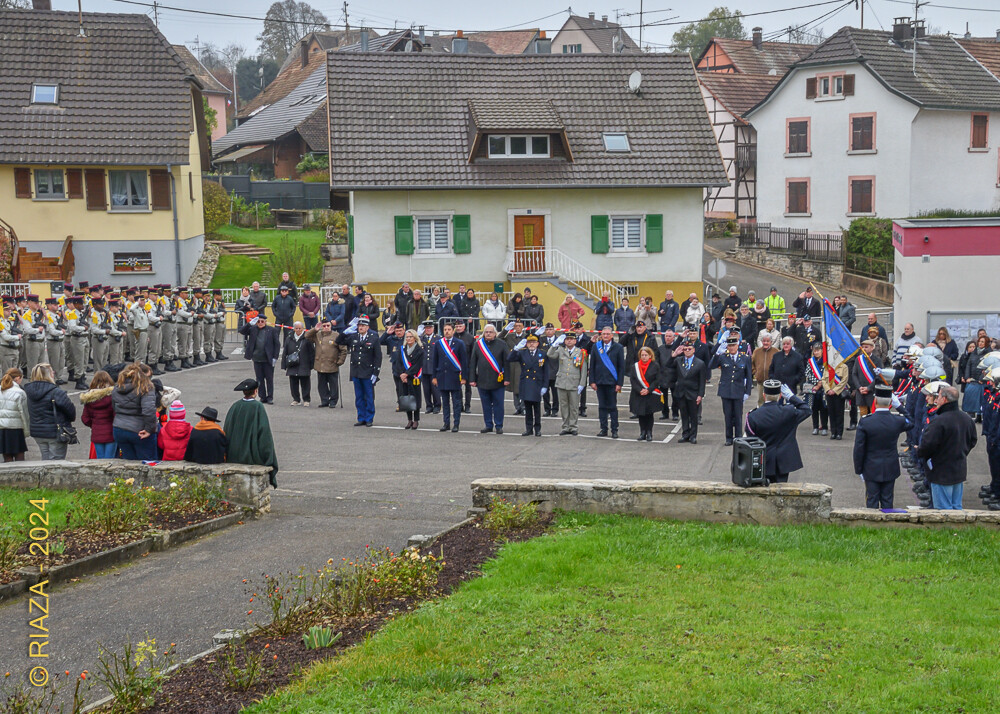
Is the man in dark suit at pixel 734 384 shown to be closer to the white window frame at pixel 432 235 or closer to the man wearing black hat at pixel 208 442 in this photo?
the man wearing black hat at pixel 208 442

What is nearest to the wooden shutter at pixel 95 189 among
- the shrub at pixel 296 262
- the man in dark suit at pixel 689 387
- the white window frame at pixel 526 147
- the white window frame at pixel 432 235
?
the shrub at pixel 296 262

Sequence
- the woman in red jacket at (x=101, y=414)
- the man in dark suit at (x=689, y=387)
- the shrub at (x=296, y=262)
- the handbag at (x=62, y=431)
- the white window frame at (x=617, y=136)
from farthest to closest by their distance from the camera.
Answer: the shrub at (x=296, y=262), the white window frame at (x=617, y=136), the man in dark suit at (x=689, y=387), the handbag at (x=62, y=431), the woman in red jacket at (x=101, y=414)

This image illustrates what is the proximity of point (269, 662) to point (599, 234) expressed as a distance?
1114 inches

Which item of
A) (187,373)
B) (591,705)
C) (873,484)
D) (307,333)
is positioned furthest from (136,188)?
(591,705)

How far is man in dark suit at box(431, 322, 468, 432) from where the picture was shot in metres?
19.8

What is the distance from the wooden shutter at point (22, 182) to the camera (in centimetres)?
3503

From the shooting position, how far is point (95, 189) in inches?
1410

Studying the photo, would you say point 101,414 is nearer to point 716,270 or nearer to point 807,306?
point 807,306

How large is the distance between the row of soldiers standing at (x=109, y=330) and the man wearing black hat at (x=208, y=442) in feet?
30.3

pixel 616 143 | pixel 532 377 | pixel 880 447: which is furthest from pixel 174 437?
pixel 616 143

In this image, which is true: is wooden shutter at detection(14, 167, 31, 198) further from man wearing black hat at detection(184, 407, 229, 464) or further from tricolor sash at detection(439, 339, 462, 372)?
man wearing black hat at detection(184, 407, 229, 464)

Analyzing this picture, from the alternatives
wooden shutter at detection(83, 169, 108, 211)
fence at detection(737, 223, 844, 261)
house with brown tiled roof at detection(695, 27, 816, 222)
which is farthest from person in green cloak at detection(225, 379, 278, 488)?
house with brown tiled roof at detection(695, 27, 816, 222)

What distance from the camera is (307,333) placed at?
21906mm

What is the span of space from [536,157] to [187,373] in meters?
14.4
